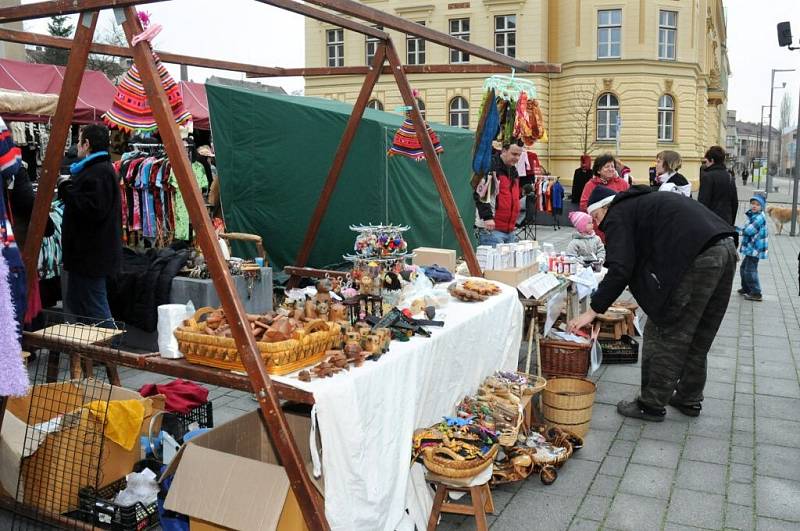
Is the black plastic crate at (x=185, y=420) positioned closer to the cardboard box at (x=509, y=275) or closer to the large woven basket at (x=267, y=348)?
the large woven basket at (x=267, y=348)

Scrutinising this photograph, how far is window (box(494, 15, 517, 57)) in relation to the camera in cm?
3027

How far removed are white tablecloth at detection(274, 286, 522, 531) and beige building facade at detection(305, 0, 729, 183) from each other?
25989mm

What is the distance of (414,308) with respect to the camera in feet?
13.2

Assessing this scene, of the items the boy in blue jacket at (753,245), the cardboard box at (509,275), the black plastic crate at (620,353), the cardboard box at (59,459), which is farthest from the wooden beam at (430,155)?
the boy in blue jacket at (753,245)

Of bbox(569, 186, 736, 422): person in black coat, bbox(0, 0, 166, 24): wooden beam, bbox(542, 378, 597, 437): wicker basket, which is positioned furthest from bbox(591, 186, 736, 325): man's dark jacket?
bbox(0, 0, 166, 24): wooden beam

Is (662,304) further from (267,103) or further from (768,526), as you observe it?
(267,103)

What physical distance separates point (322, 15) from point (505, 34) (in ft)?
91.4

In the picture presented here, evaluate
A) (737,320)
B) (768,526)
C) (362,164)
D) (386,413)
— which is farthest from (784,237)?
(386,413)

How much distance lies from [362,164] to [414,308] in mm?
5048

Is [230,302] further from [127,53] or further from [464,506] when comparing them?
[127,53]

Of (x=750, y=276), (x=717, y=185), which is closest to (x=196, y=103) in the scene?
(x=717, y=185)

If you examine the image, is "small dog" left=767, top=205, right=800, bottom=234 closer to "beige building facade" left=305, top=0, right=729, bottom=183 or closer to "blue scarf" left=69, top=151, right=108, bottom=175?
"beige building facade" left=305, top=0, right=729, bottom=183

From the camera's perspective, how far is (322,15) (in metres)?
4.50

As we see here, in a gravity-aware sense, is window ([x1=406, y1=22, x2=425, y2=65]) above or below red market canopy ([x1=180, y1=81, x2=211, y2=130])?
above
